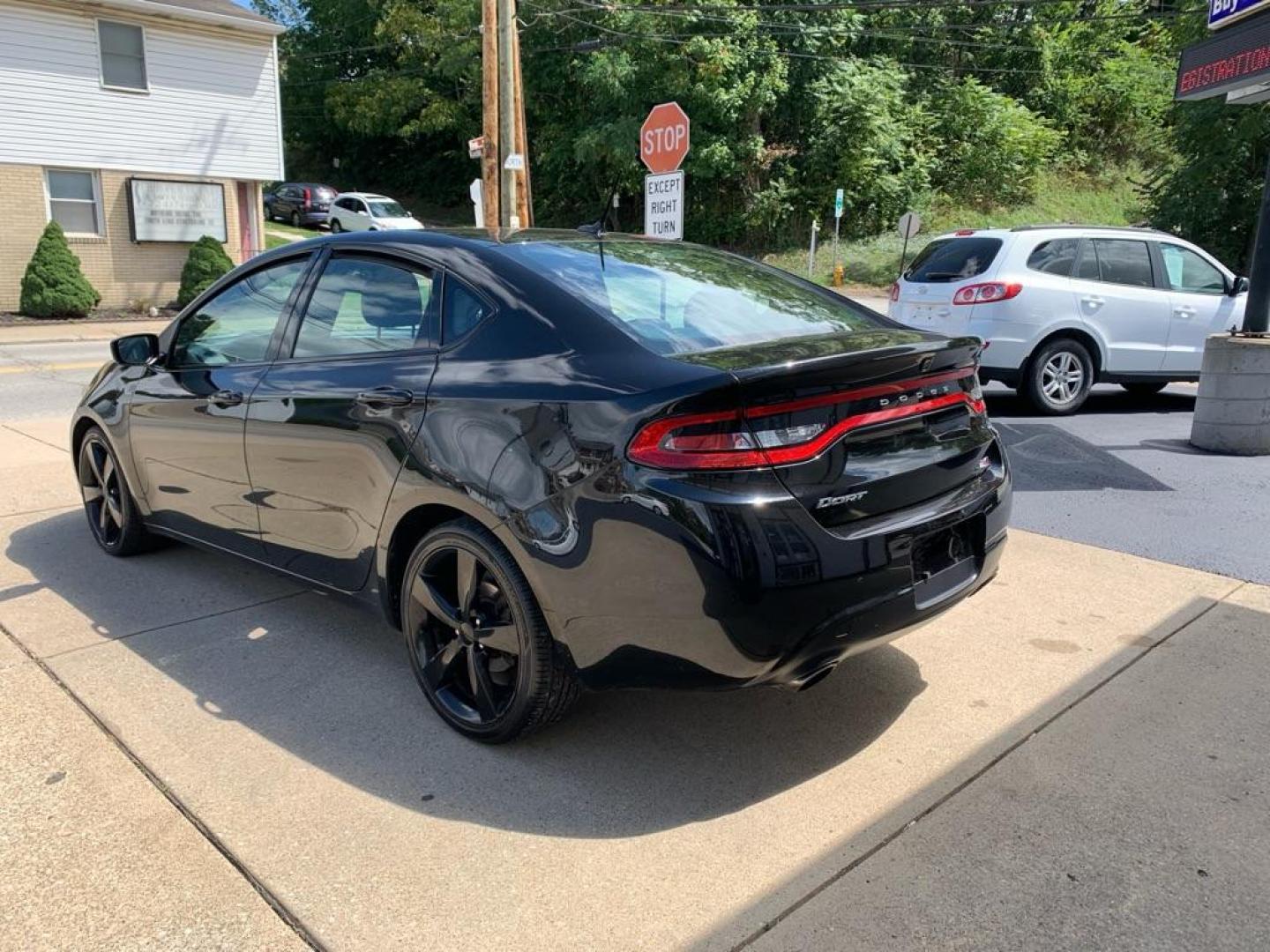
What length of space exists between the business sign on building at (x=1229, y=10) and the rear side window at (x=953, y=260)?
2.32m

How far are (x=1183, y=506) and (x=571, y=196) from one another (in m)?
34.7

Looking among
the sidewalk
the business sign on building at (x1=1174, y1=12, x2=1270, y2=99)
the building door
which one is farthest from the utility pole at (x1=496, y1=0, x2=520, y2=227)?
the business sign on building at (x1=1174, y1=12, x2=1270, y2=99)

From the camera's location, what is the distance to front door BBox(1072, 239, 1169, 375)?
29.8ft

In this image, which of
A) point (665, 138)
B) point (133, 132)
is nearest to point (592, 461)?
point (665, 138)

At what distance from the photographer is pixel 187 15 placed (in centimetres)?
1998

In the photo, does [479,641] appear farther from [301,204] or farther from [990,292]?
[301,204]

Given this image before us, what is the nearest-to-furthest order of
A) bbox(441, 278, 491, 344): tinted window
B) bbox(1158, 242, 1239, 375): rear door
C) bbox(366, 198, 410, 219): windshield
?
bbox(441, 278, 491, 344): tinted window < bbox(1158, 242, 1239, 375): rear door < bbox(366, 198, 410, 219): windshield

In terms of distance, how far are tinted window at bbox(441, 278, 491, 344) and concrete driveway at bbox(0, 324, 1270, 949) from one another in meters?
1.33

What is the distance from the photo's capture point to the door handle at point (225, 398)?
4.07 meters

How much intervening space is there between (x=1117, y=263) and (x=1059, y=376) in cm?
122

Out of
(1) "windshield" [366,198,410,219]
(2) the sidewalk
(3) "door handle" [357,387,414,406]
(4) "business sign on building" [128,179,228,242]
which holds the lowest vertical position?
(2) the sidewalk

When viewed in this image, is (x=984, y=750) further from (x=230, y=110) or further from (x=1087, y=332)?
(x=230, y=110)

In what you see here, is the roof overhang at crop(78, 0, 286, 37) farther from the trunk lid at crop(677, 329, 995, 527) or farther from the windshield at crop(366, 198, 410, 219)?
the trunk lid at crop(677, 329, 995, 527)

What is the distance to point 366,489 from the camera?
11.4 ft
